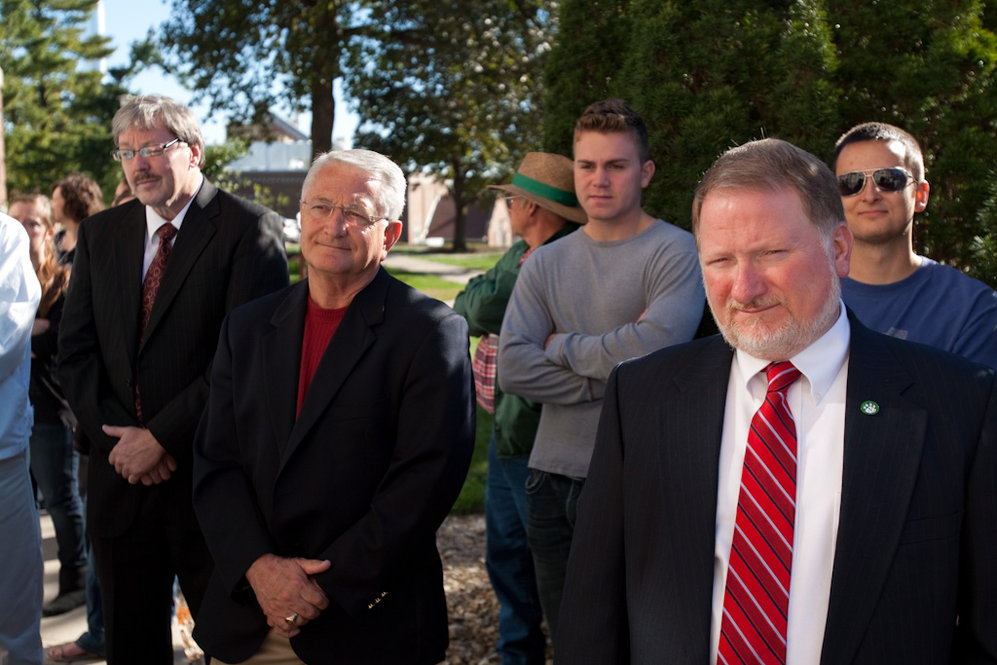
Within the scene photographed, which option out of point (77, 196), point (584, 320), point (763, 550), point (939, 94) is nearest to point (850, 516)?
point (763, 550)

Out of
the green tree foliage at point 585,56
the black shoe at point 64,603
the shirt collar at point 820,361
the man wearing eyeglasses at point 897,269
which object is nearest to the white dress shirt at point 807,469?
the shirt collar at point 820,361

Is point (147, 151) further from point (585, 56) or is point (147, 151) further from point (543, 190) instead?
point (585, 56)

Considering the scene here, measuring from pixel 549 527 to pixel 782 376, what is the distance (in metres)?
1.97

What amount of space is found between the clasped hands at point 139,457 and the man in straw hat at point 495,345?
1.40m

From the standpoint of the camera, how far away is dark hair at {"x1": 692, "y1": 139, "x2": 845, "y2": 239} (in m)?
1.98

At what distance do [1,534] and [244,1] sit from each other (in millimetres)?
19984

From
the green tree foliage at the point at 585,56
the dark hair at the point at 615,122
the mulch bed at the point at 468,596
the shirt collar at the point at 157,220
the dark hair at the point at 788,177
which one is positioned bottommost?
the mulch bed at the point at 468,596

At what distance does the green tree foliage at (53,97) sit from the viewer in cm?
3186

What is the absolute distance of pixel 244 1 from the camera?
21562mm

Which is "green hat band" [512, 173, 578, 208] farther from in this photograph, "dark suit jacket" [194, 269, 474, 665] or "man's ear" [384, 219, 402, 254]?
"dark suit jacket" [194, 269, 474, 665]

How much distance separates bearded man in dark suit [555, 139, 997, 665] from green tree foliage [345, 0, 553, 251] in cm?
1716

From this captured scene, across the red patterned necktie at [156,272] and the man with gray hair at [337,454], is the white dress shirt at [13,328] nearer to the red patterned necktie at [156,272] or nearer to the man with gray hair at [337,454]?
the red patterned necktie at [156,272]

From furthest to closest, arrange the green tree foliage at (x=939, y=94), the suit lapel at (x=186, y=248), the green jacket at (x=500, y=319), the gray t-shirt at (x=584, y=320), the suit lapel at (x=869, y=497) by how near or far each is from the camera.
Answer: the green jacket at (x=500, y=319)
the green tree foliage at (x=939, y=94)
the suit lapel at (x=186, y=248)
the gray t-shirt at (x=584, y=320)
the suit lapel at (x=869, y=497)

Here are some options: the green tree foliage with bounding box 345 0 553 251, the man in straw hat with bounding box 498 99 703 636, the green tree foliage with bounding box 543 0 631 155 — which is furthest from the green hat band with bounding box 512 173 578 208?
the green tree foliage with bounding box 345 0 553 251
